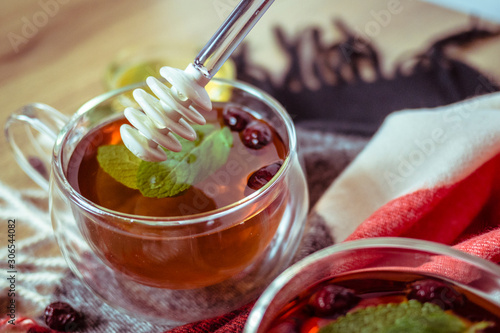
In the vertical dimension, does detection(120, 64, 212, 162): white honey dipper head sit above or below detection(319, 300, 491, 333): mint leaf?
above

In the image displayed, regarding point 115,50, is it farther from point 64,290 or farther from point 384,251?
A: point 384,251

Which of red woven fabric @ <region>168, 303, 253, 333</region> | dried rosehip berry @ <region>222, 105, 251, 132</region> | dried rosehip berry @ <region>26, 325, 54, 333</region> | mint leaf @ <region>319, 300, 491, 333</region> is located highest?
dried rosehip berry @ <region>222, 105, 251, 132</region>

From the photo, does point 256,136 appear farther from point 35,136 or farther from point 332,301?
point 35,136

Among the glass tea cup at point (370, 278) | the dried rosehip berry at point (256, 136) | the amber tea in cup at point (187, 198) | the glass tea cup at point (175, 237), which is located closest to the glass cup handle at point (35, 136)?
the glass tea cup at point (175, 237)

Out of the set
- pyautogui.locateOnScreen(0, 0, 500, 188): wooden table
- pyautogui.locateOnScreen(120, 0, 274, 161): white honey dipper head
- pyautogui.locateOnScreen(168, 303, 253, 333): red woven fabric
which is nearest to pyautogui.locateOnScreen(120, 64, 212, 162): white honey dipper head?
pyautogui.locateOnScreen(120, 0, 274, 161): white honey dipper head

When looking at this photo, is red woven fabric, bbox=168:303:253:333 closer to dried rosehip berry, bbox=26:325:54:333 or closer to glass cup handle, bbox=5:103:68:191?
dried rosehip berry, bbox=26:325:54:333

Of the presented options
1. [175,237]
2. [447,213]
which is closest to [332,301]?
[175,237]
